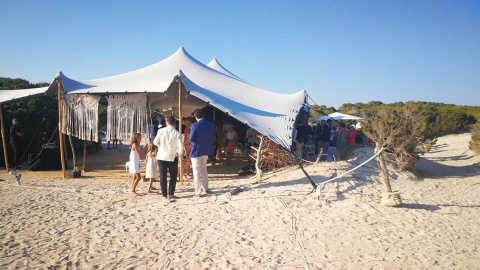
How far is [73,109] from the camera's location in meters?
6.97

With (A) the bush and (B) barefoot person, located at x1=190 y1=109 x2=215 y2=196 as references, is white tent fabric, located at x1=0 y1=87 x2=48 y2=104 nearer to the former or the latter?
(B) barefoot person, located at x1=190 y1=109 x2=215 y2=196

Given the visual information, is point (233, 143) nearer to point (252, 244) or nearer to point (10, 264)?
point (252, 244)

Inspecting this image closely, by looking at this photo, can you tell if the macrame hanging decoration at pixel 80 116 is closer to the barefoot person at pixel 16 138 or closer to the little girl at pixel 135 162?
the barefoot person at pixel 16 138

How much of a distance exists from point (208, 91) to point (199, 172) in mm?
2213

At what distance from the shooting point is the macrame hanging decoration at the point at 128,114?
6.70 m

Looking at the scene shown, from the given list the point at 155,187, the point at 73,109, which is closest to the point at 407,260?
the point at 155,187

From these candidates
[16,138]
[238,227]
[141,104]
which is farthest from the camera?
[16,138]

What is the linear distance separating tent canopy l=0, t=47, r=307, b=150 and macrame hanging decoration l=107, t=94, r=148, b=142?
11.1 inches

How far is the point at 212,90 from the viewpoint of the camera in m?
7.11

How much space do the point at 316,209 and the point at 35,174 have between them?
7.05 meters

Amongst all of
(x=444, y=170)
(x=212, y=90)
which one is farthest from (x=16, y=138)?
(x=444, y=170)

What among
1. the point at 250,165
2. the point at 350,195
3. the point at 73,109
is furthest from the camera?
the point at 250,165

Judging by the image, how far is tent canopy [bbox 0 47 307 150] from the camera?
6086mm

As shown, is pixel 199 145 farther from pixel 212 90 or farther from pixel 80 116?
pixel 80 116
